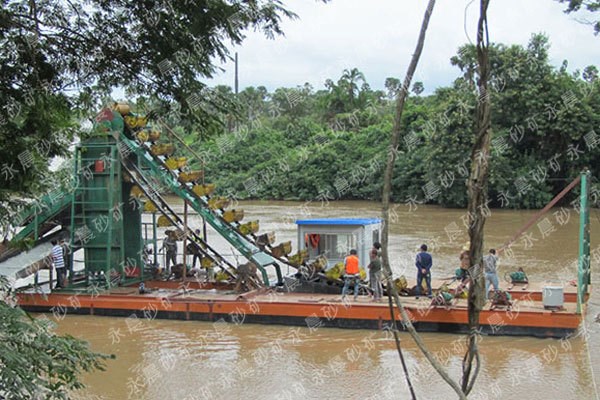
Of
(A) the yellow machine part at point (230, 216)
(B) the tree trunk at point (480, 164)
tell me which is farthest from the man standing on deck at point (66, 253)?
(B) the tree trunk at point (480, 164)

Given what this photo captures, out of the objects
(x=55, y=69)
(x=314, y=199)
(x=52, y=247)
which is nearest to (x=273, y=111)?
(x=314, y=199)

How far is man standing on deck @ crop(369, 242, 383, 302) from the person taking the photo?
1271 centimetres

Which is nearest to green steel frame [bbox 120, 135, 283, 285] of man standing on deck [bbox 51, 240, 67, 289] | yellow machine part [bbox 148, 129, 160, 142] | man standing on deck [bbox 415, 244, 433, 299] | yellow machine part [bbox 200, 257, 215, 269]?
yellow machine part [bbox 148, 129, 160, 142]

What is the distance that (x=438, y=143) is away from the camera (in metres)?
37.8

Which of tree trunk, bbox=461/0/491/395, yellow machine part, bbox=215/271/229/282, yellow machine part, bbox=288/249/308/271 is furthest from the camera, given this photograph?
yellow machine part, bbox=215/271/229/282

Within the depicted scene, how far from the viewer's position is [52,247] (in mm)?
15297

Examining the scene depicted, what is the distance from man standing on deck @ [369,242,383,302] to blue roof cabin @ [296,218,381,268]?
1.02 meters

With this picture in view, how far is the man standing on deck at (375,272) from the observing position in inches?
500

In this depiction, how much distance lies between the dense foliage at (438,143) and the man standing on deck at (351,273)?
9923 mm

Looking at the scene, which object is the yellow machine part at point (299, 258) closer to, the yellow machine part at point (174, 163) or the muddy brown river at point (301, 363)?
the muddy brown river at point (301, 363)

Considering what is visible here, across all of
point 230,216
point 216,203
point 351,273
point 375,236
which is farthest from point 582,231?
point 216,203

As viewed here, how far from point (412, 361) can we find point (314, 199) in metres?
38.6

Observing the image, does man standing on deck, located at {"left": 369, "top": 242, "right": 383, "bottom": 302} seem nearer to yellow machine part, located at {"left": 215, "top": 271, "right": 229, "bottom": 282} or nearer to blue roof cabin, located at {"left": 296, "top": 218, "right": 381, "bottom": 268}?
blue roof cabin, located at {"left": 296, "top": 218, "right": 381, "bottom": 268}

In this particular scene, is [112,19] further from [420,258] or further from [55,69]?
[420,258]
